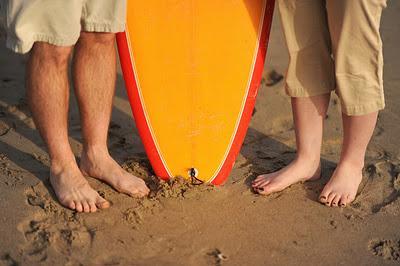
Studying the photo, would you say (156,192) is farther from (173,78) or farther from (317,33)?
(317,33)

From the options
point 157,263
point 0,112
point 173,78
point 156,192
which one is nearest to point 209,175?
point 156,192

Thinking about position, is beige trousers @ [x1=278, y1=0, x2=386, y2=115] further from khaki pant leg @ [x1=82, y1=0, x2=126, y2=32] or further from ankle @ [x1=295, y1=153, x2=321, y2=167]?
khaki pant leg @ [x1=82, y1=0, x2=126, y2=32]

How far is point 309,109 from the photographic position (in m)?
2.96

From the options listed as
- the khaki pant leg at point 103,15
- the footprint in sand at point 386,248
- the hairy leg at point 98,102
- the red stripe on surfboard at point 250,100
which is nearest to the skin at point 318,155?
the red stripe on surfboard at point 250,100

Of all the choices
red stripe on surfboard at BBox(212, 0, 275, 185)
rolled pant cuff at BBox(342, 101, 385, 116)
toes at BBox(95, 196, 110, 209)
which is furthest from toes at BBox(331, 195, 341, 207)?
toes at BBox(95, 196, 110, 209)

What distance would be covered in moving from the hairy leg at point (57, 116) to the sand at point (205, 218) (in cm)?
7

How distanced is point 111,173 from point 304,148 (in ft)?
2.85

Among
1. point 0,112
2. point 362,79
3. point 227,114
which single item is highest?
point 362,79

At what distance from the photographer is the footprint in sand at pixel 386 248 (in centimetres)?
264

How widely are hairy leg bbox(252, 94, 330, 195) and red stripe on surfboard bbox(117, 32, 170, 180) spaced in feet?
1.46

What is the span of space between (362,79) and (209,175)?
82 centimetres

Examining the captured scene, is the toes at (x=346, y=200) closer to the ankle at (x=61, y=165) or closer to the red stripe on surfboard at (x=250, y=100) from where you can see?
the red stripe on surfboard at (x=250, y=100)

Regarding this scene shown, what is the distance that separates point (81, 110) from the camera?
2.88 metres

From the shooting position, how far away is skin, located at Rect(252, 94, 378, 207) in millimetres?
2910
